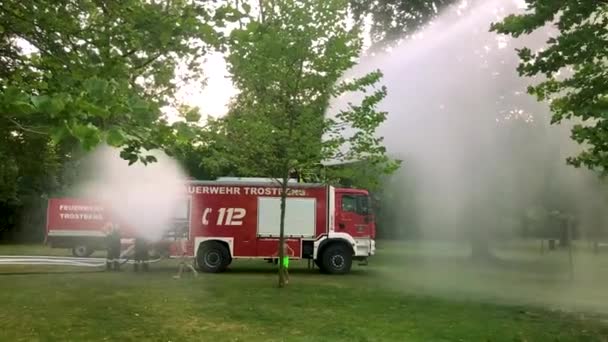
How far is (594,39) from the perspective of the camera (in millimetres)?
7309

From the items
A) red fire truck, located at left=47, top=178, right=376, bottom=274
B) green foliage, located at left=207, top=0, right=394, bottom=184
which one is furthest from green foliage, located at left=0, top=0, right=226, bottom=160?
red fire truck, located at left=47, top=178, right=376, bottom=274

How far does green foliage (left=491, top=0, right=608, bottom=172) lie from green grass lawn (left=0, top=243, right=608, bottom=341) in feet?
8.50

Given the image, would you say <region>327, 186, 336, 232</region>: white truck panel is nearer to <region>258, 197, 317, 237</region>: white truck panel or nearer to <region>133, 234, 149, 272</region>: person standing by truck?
<region>258, 197, 317, 237</region>: white truck panel

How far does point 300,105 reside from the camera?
11.7 meters

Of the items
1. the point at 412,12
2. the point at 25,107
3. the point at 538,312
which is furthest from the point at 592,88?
the point at 412,12

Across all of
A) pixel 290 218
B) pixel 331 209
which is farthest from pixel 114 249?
pixel 331 209

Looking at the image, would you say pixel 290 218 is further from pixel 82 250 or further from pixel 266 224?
pixel 82 250

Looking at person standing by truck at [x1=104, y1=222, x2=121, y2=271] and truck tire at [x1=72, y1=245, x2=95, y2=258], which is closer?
person standing by truck at [x1=104, y1=222, x2=121, y2=271]

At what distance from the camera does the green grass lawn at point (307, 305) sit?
24.7 feet

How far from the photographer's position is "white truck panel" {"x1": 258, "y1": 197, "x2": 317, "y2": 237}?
15.9 metres

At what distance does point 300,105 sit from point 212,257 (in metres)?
5.78

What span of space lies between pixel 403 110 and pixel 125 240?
10114 mm

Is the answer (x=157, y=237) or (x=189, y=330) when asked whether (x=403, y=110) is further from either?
(x=189, y=330)

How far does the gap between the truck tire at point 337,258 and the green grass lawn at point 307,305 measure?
516mm
